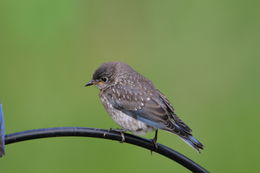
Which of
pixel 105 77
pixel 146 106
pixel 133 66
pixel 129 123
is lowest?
pixel 129 123

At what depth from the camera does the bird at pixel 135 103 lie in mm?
6289

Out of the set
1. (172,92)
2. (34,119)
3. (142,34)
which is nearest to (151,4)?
(142,34)

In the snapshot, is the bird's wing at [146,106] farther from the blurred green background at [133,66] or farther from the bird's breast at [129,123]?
the blurred green background at [133,66]

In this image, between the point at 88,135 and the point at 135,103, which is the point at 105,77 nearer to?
the point at 135,103

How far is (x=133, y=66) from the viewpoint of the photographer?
29.6ft

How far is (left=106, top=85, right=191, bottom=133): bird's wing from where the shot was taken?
20.6 ft

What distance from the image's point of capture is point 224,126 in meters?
8.60

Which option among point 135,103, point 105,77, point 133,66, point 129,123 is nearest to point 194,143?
point 129,123

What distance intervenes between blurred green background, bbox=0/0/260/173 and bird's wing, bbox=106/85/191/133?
143 centimetres

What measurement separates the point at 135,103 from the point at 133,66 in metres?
2.45

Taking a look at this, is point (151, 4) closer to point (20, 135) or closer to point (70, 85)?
point (70, 85)

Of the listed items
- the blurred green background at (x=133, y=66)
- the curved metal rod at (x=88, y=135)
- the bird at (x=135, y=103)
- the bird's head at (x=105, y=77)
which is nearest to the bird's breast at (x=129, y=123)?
the bird at (x=135, y=103)

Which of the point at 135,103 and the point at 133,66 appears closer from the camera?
the point at 135,103

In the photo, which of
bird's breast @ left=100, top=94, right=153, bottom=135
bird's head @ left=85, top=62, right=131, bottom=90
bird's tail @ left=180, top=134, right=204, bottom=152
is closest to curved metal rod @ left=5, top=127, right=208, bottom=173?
bird's tail @ left=180, top=134, right=204, bottom=152
